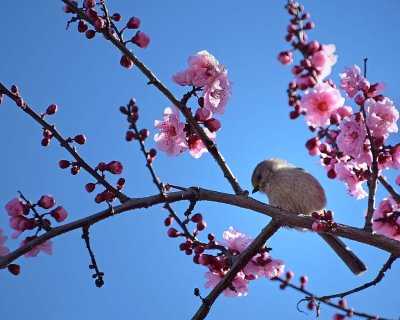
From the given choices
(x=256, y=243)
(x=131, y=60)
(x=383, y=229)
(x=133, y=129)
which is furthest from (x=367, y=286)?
(x=131, y=60)

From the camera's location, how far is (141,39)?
7.80ft

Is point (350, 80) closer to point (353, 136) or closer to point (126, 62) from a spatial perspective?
point (353, 136)

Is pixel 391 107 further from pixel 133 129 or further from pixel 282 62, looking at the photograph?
pixel 133 129

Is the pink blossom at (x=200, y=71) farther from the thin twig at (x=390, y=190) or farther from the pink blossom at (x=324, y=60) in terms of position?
the thin twig at (x=390, y=190)

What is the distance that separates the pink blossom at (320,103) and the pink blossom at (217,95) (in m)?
0.50

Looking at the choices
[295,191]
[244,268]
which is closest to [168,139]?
[244,268]

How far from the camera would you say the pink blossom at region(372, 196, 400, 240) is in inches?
92.4

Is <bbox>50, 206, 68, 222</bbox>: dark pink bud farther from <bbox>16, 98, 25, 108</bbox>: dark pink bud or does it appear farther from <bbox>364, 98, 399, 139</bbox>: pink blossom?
<bbox>364, 98, 399, 139</bbox>: pink blossom

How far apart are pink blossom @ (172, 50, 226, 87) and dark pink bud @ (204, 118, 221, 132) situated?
20 cm

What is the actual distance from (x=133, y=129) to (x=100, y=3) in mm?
677

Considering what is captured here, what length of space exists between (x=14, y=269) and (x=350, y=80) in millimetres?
2045

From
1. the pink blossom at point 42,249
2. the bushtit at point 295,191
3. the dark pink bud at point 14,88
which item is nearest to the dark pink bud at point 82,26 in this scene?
the dark pink bud at point 14,88

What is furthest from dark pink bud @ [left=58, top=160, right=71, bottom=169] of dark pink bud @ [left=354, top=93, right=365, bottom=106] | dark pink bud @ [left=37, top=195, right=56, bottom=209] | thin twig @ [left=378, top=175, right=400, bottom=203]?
thin twig @ [left=378, top=175, right=400, bottom=203]

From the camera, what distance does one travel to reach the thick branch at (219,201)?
210cm
